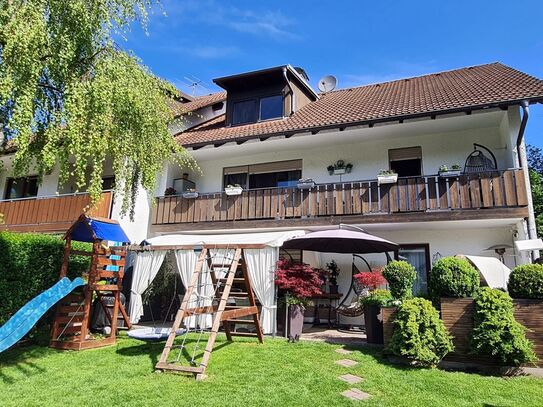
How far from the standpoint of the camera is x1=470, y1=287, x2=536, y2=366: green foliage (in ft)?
23.0

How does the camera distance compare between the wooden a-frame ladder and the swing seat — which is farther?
the swing seat

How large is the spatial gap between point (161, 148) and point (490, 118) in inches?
418

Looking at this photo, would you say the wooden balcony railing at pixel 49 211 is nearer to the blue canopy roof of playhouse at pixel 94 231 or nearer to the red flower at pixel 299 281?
the blue canopy roof of playhouse at pixel 94 231

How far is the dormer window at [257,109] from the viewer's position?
17.5 metres

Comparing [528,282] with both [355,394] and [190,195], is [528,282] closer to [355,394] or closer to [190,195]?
[355,394]

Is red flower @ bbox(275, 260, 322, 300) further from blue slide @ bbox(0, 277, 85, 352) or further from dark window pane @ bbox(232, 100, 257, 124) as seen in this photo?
dark window pane @ bbox(232, 100, 257, 124)

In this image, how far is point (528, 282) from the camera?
761 centimetres

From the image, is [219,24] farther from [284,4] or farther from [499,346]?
Answer: [499,346]

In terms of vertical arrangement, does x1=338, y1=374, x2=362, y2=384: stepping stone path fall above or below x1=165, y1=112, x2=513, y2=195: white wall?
below

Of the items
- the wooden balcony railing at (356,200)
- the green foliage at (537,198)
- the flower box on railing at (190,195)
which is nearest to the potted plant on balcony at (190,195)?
the flower box on railing at (190,195)

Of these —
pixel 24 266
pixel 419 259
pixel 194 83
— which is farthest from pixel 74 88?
pixel 194 83

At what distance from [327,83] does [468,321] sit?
52.1ft

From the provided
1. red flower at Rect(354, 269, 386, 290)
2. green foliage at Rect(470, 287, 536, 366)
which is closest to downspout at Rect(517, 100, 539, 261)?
red flower at Rect(354, 269, 386, 290)

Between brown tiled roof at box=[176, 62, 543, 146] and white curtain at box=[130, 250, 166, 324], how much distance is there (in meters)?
5.14
